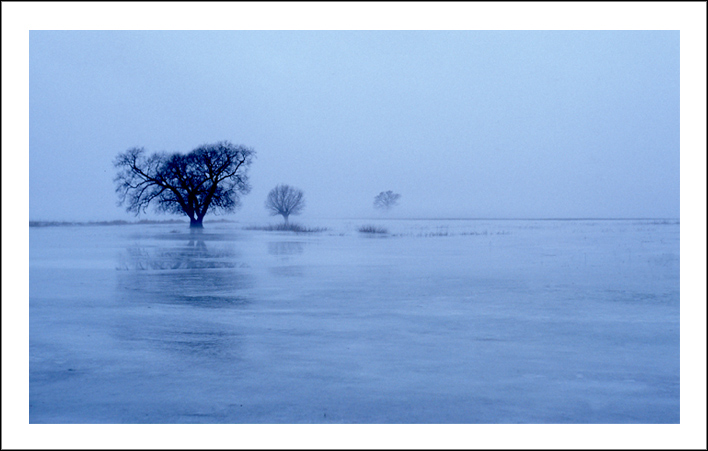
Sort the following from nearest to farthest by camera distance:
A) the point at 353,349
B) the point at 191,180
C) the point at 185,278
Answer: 1. the point at 353,349
2. the point at 185,278
3. the point at 191,180

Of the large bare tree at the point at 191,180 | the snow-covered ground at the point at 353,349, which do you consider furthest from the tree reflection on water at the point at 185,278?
the large bare tree at the point at 191,180

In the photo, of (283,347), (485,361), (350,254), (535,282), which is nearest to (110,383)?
(283,347)

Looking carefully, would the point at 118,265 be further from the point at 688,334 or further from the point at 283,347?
the point at 688,334

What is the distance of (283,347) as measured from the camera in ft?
19.0

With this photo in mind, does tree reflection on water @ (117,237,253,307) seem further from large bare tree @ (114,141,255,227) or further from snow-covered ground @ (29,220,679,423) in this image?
large bare tree @ (114,141,255,227)

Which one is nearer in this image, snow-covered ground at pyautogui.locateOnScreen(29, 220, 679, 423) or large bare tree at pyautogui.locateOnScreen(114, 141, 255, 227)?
snow-covered ground at pyautogui.locateOnScreen(29, 220, 679, 423)

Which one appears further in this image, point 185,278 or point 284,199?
point 284,199

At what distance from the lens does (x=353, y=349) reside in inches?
226

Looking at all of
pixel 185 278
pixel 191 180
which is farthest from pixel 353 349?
pixel 191 180

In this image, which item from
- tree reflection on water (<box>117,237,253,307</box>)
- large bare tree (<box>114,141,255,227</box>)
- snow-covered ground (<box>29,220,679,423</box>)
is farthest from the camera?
large bare tree (<box>114,141,255,227</box>)

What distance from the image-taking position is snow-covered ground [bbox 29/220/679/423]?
4.23 m

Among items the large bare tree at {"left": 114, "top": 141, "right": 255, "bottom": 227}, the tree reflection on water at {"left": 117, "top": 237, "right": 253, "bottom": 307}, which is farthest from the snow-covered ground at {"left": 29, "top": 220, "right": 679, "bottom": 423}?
the large bare tree at {"left": 114, "top": 141, "right": 255, "bottom": 227}

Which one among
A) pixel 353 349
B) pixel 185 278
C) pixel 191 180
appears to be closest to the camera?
pixel 353 349

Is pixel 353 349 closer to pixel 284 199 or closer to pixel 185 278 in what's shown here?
pixel 185 278
